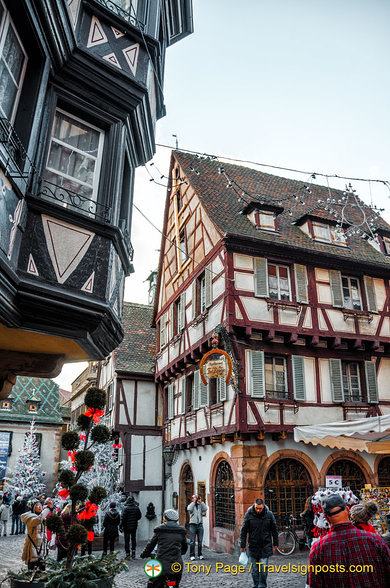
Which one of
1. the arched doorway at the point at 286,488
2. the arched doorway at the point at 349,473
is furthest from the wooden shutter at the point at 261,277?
the arched doorway at the point at 349,473

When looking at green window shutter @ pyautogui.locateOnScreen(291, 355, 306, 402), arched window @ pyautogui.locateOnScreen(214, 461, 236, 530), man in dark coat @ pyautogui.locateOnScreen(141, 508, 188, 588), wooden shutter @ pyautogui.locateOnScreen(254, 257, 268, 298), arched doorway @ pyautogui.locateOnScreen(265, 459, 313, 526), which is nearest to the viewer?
man in dark coat @ pyautogui.locateOnScreen(141, 508, 188, 588)

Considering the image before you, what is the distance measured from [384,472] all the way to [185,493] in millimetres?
7381

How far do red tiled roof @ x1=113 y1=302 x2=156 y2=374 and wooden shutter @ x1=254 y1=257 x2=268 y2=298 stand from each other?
9182mm

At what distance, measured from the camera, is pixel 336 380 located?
48.8ft

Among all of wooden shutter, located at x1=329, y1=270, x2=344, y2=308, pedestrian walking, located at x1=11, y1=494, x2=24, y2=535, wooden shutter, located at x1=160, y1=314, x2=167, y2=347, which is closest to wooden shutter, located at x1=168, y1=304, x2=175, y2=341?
wooden shutter, located at x1=160, y1=314, x2=167, y2=347

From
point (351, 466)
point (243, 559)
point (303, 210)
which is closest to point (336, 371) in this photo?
point (351, 466)

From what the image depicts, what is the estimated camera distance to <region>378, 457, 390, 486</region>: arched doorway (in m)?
15.0

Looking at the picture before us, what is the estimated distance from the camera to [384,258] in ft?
58.6

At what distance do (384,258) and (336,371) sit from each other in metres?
5.40

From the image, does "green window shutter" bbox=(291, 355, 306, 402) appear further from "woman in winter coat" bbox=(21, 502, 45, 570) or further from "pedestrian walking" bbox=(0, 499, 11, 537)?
"pedestrian walking" bbox=(0, 499, 11, 537)

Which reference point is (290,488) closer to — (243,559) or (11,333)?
(243,559)

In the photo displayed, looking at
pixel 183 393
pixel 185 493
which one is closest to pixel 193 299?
pixel 183 393

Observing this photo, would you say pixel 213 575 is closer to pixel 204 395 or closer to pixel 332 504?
pixel 204 395

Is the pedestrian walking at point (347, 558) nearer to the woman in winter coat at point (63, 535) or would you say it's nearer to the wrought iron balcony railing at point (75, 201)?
the wrought iron balcony railing at point (75, 201)
